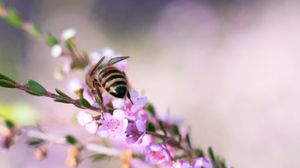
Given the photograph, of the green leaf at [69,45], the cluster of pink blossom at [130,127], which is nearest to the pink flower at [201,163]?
the cluster of pink blossom at [130,127]

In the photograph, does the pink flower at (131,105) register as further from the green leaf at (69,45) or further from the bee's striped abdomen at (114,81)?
the green leaf at (69,45)

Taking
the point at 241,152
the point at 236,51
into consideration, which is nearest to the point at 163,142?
→ the point at 241,152

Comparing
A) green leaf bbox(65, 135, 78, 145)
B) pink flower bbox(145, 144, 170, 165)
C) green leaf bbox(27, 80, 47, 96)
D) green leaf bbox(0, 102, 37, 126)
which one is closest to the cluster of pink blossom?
pink flower bbox(145, 144, 170, 165)

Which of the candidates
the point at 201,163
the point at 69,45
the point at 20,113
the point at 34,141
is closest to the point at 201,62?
the point at 20,113

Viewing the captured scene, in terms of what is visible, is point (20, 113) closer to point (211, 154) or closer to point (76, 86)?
point (76, 86)

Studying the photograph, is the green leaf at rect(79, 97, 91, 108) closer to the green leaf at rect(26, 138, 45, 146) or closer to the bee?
the bee

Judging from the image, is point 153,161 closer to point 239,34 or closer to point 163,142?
point 163,142
